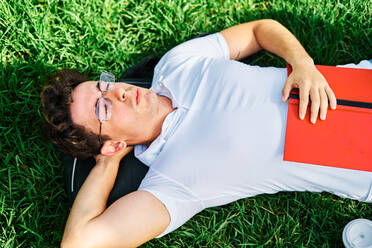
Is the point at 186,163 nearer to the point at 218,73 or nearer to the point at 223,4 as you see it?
the point at 218,73

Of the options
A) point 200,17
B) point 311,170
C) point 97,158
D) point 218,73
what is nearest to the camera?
point 311,170

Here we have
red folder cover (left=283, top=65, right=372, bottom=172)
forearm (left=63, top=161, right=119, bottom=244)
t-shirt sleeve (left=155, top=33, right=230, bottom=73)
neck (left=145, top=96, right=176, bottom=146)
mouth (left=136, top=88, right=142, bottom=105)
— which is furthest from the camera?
t-shirt sleeve (left=155, top=33, right=230, bottom=73)

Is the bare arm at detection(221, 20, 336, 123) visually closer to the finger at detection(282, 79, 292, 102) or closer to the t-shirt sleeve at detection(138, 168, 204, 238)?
the finger at detection(282, 79, 292, 102)

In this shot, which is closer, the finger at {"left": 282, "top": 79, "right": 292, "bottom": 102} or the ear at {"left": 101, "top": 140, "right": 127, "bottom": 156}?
the finger at {"left": 282, "top": 79, "right": 292, "bottom": 102}

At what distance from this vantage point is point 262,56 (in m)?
3.38

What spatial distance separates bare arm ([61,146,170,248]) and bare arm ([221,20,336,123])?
1.24m

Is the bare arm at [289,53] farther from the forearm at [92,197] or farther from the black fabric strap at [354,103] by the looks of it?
the forearm at [92,197]

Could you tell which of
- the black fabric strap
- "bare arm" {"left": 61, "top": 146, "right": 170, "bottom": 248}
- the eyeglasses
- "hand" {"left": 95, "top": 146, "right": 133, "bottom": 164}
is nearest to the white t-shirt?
"bare arm" {"left": 61, "top": 146, "right": 170, "bottom": 248}

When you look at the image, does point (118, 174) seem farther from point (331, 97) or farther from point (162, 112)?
point (331, 97)

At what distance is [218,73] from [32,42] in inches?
75.6

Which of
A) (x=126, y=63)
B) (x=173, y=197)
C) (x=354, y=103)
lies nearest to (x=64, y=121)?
(x=173, y=197)

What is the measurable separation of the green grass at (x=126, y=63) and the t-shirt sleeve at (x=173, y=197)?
459 mm

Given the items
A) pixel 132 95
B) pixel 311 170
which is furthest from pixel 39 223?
pixel 311 170

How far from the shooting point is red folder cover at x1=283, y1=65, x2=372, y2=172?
226 centimetres
